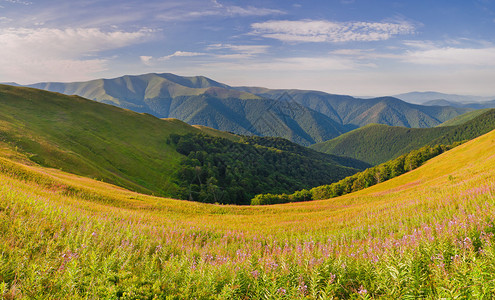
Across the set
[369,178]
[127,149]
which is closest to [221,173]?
[127,149]

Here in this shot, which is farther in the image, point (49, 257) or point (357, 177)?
point (357, 177)

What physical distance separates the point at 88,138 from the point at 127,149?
15205mm

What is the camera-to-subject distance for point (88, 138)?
94250mm

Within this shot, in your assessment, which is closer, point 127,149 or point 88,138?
point 88,138

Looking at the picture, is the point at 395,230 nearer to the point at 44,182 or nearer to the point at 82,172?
the point at 44,182

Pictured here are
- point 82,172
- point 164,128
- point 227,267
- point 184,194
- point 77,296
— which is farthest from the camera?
point 164,128

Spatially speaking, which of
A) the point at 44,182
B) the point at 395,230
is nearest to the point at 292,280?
the point at 395,230

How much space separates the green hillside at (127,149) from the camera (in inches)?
2378

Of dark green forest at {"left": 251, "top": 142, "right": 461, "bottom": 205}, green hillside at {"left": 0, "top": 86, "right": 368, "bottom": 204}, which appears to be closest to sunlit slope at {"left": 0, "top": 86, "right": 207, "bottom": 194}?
green hillside at {"left": 0, "top": 86, "right": 368, "bottom": 204}

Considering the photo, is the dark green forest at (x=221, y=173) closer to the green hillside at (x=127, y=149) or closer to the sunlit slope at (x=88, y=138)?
the green hillside at (x=127, y=149)


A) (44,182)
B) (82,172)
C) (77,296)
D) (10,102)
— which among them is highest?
(10,102)

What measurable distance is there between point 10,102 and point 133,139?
170 feet

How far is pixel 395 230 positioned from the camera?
9547 mm

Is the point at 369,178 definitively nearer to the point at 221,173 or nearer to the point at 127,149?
the point at 221,173
